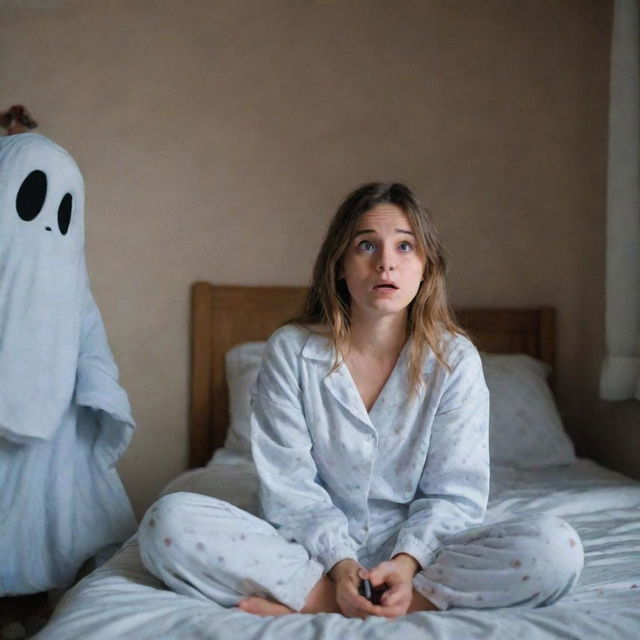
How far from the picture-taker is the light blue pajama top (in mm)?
1322

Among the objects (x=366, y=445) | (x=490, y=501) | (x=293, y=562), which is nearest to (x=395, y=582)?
(x=293, y=562)

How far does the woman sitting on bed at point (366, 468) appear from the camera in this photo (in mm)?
1128

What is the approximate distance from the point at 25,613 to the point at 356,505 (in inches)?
38.8

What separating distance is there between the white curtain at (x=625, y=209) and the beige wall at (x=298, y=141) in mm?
321

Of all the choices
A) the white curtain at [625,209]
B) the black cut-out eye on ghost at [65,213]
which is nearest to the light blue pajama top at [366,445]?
the black cut-out eye on ghost at [65,213]

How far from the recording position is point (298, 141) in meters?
2.39

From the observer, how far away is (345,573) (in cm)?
117

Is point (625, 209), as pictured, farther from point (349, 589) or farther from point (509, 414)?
point (349, 589)

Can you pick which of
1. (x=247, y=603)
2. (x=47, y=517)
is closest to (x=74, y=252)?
(x=47, y=517)

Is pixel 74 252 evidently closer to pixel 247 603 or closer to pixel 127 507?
pixel 127 507

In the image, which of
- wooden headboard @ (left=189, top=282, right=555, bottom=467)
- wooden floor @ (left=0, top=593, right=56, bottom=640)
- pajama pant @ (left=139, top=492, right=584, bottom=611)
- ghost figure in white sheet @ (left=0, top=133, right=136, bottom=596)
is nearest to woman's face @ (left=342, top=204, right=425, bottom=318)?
pajama pant @ (left=139, top=492, right=584, bottom=611)

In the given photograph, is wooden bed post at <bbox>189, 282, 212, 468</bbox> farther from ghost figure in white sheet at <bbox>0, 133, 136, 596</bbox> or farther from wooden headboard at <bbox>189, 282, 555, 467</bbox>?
ghost figure in white sheet at <bbox>0, 133, 136, 596</bbox>

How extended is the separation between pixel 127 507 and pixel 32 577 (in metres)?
0.25

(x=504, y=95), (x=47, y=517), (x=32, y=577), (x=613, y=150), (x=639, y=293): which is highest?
(x=504, y=95)
